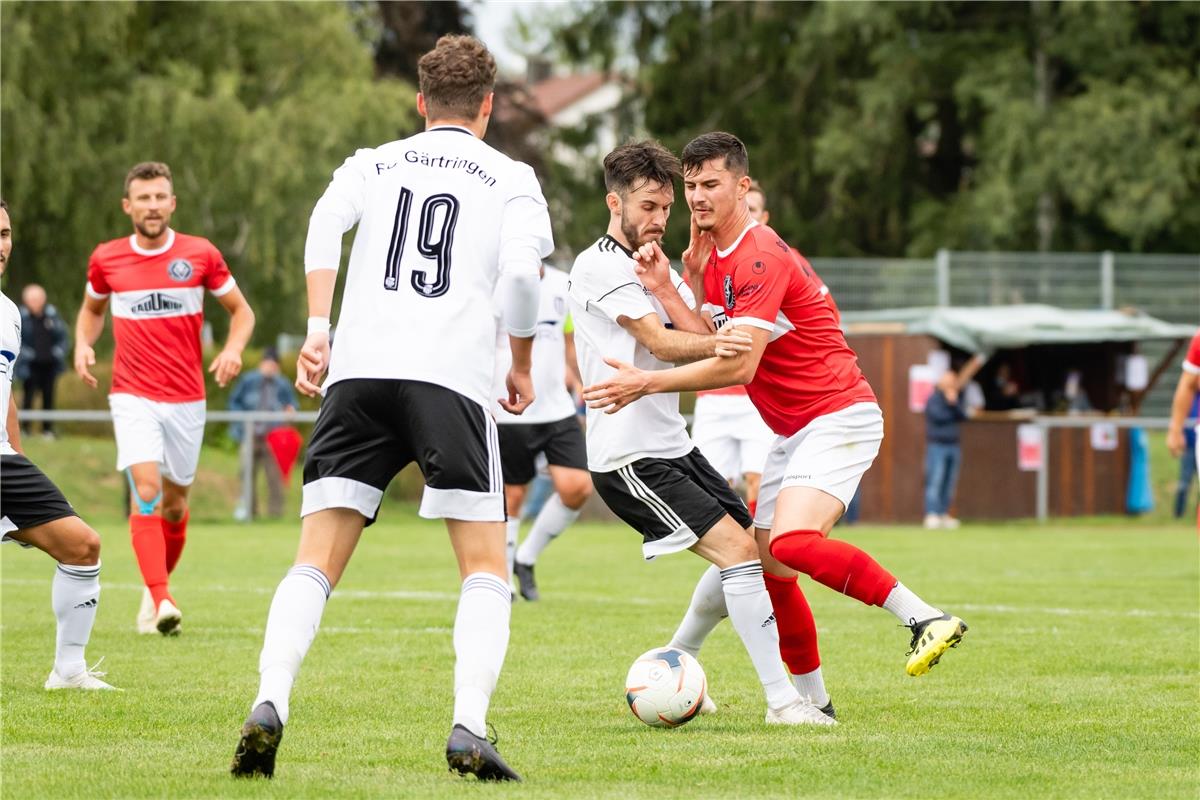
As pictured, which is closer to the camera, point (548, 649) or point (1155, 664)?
point (1155, 664)

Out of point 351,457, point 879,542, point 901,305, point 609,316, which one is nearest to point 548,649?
point 609,316

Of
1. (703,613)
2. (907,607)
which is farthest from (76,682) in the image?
(907,607)

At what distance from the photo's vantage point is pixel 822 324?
6.79 meters

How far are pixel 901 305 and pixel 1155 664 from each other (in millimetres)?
18639

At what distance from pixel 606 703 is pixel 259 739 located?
2.42m

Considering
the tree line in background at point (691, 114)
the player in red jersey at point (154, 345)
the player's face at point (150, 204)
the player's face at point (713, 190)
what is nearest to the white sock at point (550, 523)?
the player in red jersey at point (154, 345)

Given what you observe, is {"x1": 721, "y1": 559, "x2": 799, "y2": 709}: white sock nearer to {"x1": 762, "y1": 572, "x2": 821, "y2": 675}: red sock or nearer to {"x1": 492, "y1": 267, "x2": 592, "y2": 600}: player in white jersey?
{"x1": 762, "y1": 572, "x2": 821, "y2": 675}: red sock

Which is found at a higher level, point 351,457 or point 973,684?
point 351,457

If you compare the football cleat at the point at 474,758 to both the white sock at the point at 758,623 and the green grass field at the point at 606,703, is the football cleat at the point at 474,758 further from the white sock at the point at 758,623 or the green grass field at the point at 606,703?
the white sock at the point at 758,623

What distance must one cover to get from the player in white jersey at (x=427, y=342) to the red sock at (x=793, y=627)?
169 centimetres

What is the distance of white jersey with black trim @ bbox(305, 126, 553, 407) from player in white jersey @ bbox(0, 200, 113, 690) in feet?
5.91

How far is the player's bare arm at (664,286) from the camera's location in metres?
6.65

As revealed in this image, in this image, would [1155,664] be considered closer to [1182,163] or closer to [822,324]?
[822,324]

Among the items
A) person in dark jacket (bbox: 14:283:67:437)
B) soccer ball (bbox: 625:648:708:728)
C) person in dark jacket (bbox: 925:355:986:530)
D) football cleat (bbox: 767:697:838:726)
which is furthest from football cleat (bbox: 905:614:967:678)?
person in dark jacket (bbox: 14:283:67:437)
